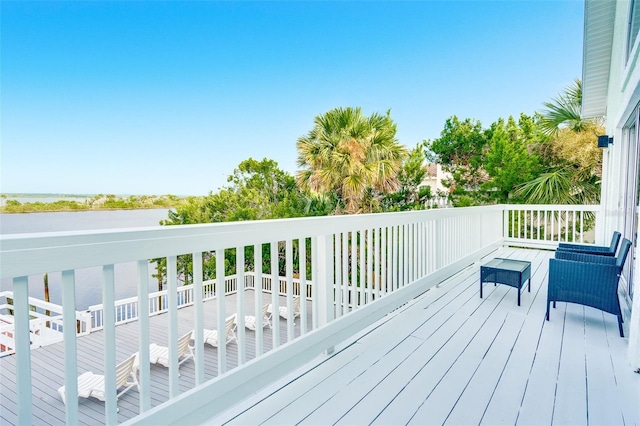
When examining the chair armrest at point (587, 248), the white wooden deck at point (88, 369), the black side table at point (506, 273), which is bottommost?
A: the white wooden deck at point (88, 369)

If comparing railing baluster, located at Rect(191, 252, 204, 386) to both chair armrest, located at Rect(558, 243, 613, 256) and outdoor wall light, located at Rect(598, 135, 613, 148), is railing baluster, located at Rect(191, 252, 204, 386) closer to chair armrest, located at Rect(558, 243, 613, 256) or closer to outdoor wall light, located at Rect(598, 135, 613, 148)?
chair armrest, located at Rect(558, 243, 613, 256)

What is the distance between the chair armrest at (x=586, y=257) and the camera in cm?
336

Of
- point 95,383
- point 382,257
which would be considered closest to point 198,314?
point 382,257

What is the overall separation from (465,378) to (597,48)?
6.12 metres

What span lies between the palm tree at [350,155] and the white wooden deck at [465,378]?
886 centimetres

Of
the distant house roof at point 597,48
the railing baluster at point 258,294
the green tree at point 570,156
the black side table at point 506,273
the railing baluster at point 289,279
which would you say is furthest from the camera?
the green tree at point 570,156

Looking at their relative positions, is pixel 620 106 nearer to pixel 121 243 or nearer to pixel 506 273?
pixel 506 273

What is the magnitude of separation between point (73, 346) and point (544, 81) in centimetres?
2191

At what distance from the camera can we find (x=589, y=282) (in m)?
3.01

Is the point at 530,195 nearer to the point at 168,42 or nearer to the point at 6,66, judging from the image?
the point at 168,42

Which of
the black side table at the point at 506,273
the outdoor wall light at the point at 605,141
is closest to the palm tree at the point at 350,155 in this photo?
the outdoor wall light at the point at 605,141

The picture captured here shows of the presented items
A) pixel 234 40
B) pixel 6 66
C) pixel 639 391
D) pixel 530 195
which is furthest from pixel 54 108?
pixel 639 391

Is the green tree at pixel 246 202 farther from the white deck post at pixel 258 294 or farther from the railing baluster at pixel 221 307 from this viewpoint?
the railing baluster at pixel 221 307

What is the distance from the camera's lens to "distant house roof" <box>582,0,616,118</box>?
16.6 feet
